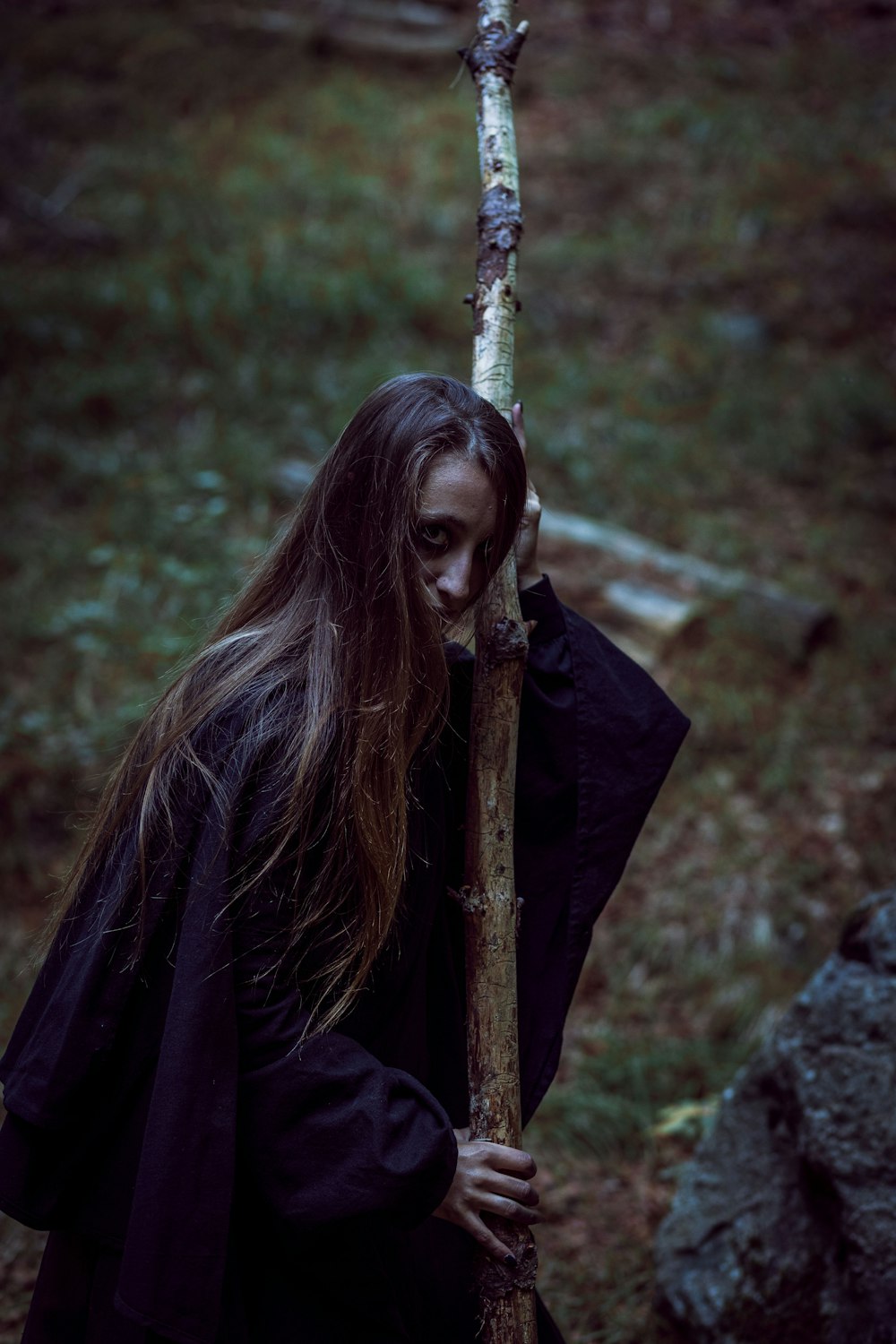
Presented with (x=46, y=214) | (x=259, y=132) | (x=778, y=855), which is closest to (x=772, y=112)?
(x=259, y=132)

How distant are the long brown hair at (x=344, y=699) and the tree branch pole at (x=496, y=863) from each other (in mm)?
141

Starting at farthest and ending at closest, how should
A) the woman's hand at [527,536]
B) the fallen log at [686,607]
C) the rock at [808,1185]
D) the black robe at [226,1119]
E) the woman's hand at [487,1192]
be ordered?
the fallen log at [686,607] < the rock at [808,1185] < the woman's hand at [527,536] < the woman's hand at [487,1192] < the black robe at [226,1119]

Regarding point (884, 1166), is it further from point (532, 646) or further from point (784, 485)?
point (784, 485)

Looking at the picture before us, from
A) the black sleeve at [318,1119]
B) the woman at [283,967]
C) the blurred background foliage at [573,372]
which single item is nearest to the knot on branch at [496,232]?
the woman at [283,967]

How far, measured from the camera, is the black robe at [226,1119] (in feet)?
5.36

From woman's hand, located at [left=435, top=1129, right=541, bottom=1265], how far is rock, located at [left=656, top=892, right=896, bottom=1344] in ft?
3.50

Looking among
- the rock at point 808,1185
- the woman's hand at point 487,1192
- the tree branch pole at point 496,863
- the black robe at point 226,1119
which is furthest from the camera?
the rock at point 808,1185

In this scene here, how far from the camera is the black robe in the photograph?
163 centimetres

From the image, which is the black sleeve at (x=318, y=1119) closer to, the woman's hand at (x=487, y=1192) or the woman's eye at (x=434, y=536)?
the woman's hand at (x=487, y=1192)

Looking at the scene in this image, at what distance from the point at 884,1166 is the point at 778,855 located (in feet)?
8.78

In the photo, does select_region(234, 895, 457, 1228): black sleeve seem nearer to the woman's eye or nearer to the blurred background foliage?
the woman's eye

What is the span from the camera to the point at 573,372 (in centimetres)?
840

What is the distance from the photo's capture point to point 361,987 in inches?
71.7

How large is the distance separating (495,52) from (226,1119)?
2.07 meters
